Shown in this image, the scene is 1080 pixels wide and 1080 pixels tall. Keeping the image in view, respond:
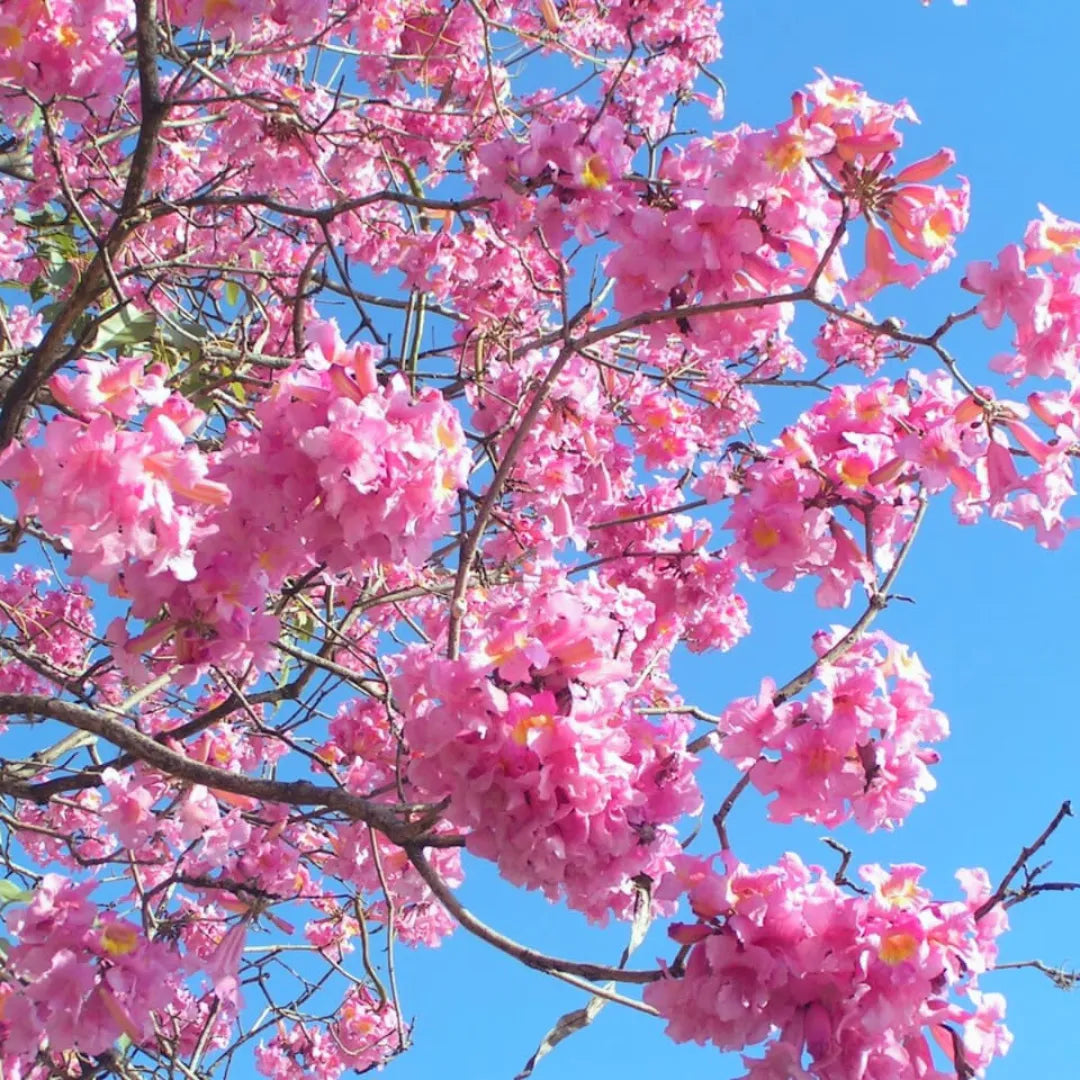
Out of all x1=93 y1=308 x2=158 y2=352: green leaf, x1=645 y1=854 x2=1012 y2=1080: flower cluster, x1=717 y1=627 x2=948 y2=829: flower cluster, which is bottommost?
x1=645 y1=854 x2=1012 y2=1080: flower cluster

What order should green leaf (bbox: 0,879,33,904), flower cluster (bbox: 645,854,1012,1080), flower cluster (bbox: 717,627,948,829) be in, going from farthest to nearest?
green leaf (bbox: 0,879,33,904) < flower cluster (bbox: 717,627,948,829) < flower cluster (bbox: 645,854,1012,1080)

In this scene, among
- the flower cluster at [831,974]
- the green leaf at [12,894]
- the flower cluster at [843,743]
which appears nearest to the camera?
the flower cluster at [831,974]

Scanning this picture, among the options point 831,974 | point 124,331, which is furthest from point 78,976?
point 124,331

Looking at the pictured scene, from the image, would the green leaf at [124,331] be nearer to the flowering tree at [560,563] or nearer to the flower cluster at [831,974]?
the flowering tree at [560,563]

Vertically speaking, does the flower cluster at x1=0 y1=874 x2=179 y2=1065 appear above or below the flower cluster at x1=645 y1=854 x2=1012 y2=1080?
below

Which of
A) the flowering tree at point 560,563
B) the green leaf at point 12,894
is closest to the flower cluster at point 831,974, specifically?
the flowering tree at point 560,563

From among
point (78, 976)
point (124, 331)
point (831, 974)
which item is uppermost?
point (124, 331)

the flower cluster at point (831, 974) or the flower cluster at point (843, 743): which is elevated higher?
the flower cluster at point (843, 743)

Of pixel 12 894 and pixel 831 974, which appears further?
pixel 12 894

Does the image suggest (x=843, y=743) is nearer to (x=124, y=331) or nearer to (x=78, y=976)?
(x=78, y=976)

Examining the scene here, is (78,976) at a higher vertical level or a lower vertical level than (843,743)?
lower

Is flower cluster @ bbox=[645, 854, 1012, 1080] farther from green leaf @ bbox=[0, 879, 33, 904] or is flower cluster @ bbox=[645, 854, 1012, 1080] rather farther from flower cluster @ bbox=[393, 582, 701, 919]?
green leaf @ bbox=[0, 879, 33, 904]

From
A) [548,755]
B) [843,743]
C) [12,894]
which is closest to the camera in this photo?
[548,755]

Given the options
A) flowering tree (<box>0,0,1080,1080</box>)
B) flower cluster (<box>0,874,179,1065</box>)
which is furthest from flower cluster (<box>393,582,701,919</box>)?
flower cluster (<box>0,874,179,1065</box>)
